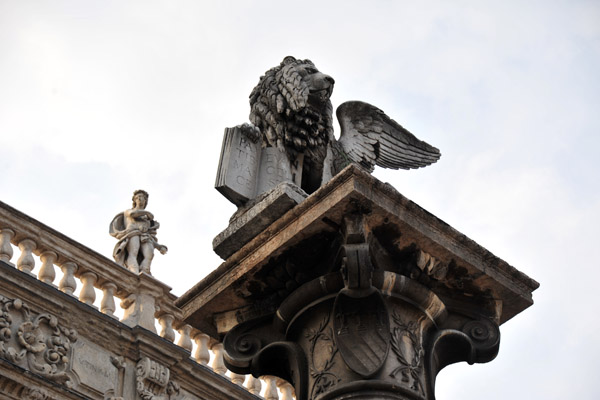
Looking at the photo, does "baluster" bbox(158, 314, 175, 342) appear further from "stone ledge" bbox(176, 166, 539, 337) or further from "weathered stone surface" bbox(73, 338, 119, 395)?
"stone ledge" bbox(176, 166, 539, 337)

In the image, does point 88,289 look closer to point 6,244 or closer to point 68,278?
point 68,278

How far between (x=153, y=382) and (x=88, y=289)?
3.91 feet

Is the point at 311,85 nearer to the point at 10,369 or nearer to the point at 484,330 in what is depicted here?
the point at 484,330

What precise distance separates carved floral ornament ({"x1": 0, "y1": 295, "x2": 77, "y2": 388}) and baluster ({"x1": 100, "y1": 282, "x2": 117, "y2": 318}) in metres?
0.81

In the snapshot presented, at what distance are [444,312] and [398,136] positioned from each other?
2.18 metres

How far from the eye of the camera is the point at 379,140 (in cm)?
759

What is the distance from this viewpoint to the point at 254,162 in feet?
21.4

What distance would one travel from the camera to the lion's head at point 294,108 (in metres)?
6.72

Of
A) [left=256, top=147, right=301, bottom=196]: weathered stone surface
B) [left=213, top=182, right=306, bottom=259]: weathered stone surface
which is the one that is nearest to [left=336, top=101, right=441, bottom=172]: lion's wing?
[left=256, top=147, right=301, bottom=196]: weathered stone surface

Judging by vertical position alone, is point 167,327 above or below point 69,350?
above

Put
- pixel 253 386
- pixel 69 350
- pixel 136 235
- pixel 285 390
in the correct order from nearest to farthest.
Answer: pixel 69 350 < pixel 253 386 < pixel 285 390 < pixel 136 235

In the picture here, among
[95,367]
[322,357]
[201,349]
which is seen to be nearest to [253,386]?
[201,349]

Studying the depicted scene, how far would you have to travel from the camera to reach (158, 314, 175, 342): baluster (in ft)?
41.9

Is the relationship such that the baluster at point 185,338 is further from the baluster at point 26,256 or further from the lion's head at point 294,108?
the lion's head at point 294,108
